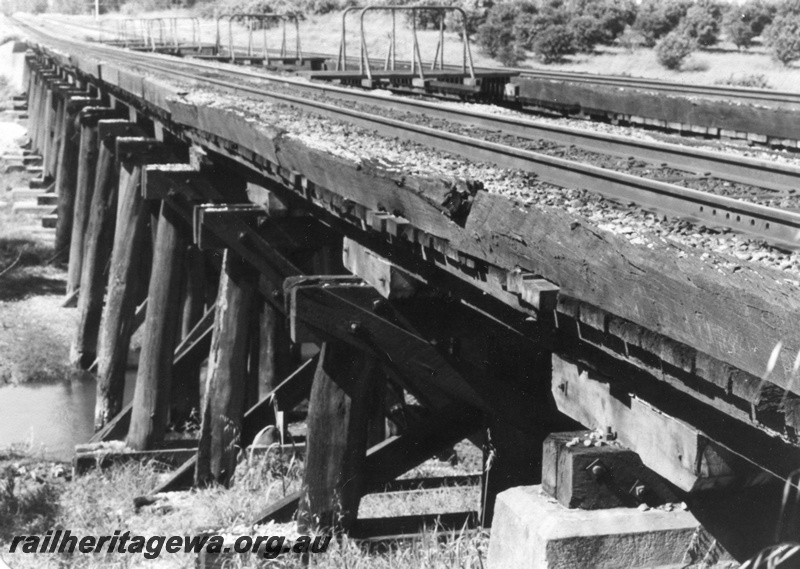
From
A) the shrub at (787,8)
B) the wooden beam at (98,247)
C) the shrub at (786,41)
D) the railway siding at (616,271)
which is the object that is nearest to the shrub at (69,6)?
the shrub at (787,8)

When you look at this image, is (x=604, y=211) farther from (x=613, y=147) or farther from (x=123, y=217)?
(x=123, y=217)

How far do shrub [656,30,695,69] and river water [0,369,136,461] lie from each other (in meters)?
22.7

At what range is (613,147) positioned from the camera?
492 cm

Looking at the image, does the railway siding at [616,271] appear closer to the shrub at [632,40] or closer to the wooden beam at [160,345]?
the wooden beam at [160,345]

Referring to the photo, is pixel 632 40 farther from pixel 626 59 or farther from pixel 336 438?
pixel 336 438

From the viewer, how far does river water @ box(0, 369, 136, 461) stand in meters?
7.98

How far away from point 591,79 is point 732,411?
993cm

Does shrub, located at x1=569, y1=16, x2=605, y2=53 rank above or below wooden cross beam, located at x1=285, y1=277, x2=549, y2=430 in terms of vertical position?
above

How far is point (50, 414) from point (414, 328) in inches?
229

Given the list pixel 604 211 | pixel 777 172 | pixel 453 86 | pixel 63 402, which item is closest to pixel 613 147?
pixel 777 172

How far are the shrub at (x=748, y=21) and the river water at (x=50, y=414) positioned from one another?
2739 cm

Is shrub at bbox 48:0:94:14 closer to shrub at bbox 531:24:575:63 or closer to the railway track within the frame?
shrub at bbox 531:24:575:63

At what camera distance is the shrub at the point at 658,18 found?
109 ft

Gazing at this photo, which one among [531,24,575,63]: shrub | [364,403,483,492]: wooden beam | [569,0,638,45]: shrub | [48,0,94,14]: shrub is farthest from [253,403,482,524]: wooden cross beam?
[48,0,94,14]: shrub
